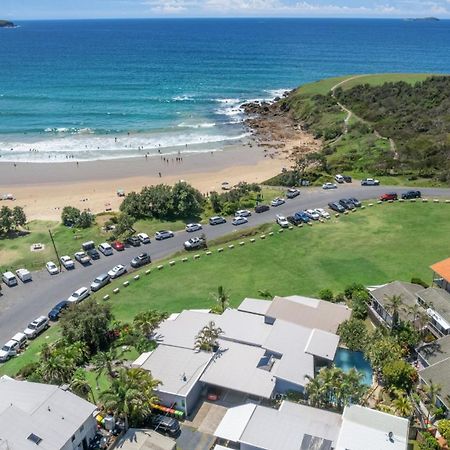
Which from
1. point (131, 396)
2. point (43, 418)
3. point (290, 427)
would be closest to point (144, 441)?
point (131, 396)

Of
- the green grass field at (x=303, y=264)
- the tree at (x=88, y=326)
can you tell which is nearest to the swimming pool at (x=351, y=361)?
the green grass field at (x=303, y=264)

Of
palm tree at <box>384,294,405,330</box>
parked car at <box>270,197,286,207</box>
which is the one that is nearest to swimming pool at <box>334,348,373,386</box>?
palm tree at <box>384,294,405,330</box>

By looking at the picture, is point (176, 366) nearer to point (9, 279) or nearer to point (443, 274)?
point (443, 274)

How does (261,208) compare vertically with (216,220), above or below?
above

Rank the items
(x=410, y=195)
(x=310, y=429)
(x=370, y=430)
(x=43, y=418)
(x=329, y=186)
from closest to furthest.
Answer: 1. (x=370, y=430)
2. (x=310, y=429)
3. (x=43, y=418)
4. (x=410, y=195)
5. (x=329, y=186)

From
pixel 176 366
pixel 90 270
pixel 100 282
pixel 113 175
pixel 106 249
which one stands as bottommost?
pixel 113 175

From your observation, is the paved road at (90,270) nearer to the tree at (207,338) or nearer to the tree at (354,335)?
the tree at (207,338)

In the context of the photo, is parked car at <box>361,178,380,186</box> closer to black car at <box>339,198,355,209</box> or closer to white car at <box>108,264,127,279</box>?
black car at <box>339,198,355,209</box>
